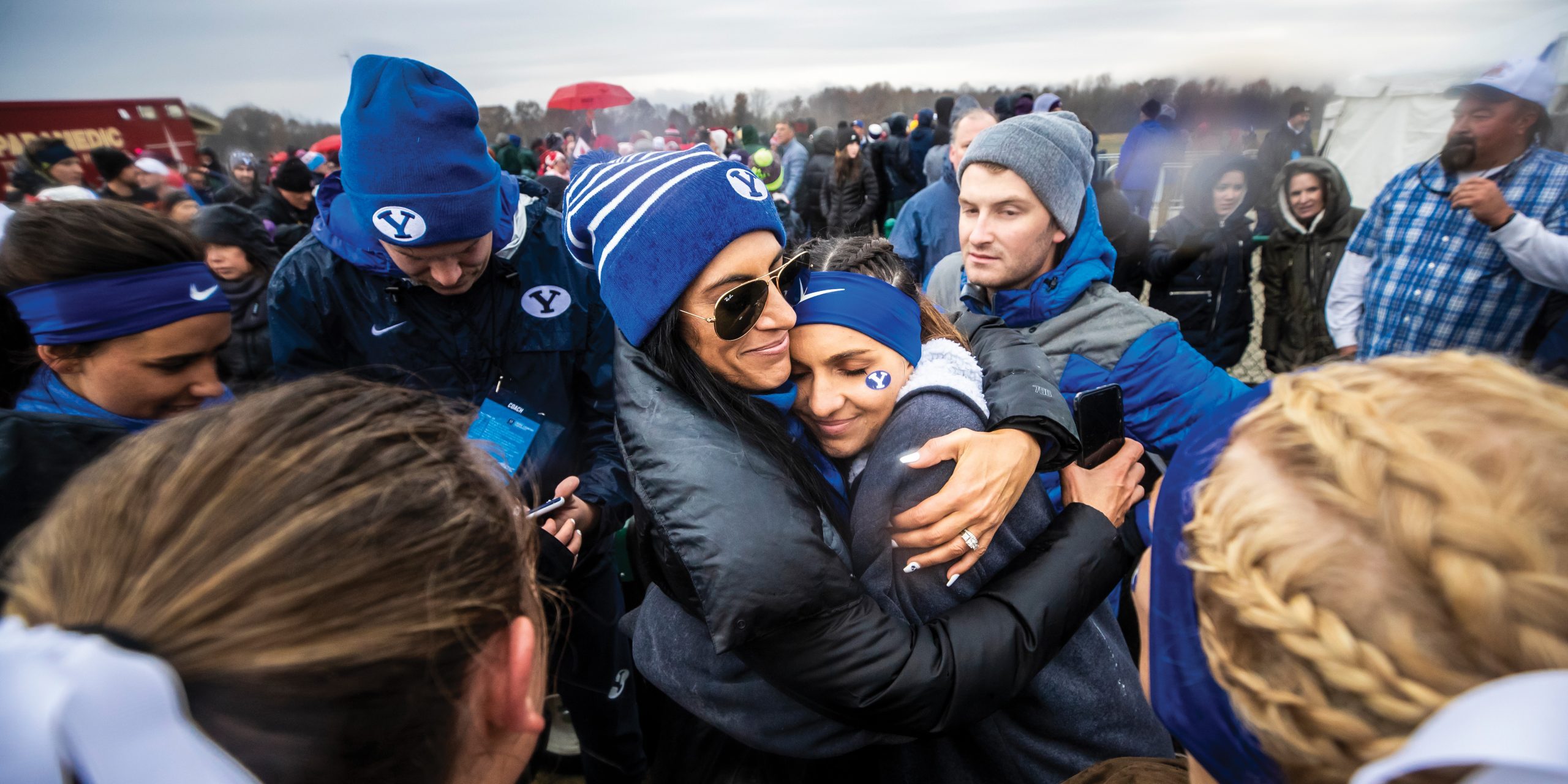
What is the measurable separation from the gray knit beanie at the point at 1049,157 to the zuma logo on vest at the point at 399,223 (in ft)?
5.98

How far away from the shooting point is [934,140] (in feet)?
35.6

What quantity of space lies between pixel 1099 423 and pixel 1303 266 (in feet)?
14.3

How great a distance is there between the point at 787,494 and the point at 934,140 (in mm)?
10664

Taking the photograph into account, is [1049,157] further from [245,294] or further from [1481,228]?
[245,294]

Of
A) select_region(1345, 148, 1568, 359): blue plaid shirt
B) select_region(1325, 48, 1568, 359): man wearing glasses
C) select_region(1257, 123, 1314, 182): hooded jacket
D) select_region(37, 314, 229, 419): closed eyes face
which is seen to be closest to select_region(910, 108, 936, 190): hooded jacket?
select_region(1257, 123, 1314, 182): hooded jacket

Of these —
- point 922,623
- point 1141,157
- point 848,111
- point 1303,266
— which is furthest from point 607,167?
point 848,111

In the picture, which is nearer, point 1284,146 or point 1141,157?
point 1141,157

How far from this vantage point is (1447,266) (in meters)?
3.48

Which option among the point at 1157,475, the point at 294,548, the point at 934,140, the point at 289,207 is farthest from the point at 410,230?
the point at 934,140

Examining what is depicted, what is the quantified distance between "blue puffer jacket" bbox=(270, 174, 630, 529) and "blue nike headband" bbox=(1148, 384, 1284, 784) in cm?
197

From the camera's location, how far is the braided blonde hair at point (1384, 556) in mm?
577

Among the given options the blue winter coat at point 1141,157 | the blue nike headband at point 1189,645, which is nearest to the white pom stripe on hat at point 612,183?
the blue nike headband at point 1189,645

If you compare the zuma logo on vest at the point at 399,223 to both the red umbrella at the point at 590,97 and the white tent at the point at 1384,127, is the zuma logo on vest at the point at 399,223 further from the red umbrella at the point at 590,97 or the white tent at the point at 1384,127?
the red umbrella at the point at 590,97

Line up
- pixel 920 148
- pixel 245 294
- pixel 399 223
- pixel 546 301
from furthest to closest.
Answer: pixel 920 148 < pixel 245 294 < pixel 546 301 < pixel 399 223
